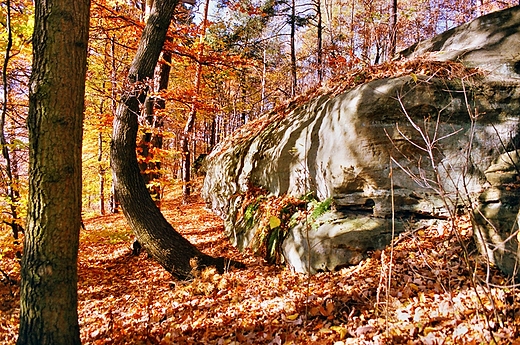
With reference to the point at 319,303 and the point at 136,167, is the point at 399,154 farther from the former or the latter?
the point at 136,167

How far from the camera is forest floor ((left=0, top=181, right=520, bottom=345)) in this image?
2.84m

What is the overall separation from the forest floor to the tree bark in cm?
107

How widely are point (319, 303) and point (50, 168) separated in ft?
10.9

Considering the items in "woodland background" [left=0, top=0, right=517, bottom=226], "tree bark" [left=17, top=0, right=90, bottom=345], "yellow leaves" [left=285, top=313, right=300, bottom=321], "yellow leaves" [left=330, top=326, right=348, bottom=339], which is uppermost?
"woodland background" [left=0, top=0, right=517, bottom=226]

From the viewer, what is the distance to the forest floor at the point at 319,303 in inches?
112

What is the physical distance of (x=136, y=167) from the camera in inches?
201

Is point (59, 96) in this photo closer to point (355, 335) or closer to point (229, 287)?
point (229, 287)

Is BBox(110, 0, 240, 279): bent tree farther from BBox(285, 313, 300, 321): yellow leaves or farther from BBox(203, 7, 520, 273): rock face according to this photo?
BBox(285, 313, 300, 321): yellow leaves

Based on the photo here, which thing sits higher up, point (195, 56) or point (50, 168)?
point (195, 56)

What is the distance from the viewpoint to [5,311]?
511cm

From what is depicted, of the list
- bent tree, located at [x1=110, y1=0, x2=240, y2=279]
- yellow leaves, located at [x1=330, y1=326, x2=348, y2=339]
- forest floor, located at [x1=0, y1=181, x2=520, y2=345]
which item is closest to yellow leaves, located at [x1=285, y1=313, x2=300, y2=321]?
forest floor, located at [x1=0, y1=181, x2=520, y2=345]

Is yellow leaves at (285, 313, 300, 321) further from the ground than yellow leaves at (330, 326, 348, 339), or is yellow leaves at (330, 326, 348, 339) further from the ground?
yellow leaves at (330, 326, 348, 339)

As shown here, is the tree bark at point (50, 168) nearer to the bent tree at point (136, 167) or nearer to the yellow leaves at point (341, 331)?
the bent tree at point (136, 167)

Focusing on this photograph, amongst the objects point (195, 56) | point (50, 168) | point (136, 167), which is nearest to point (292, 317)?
point (50, 168)
